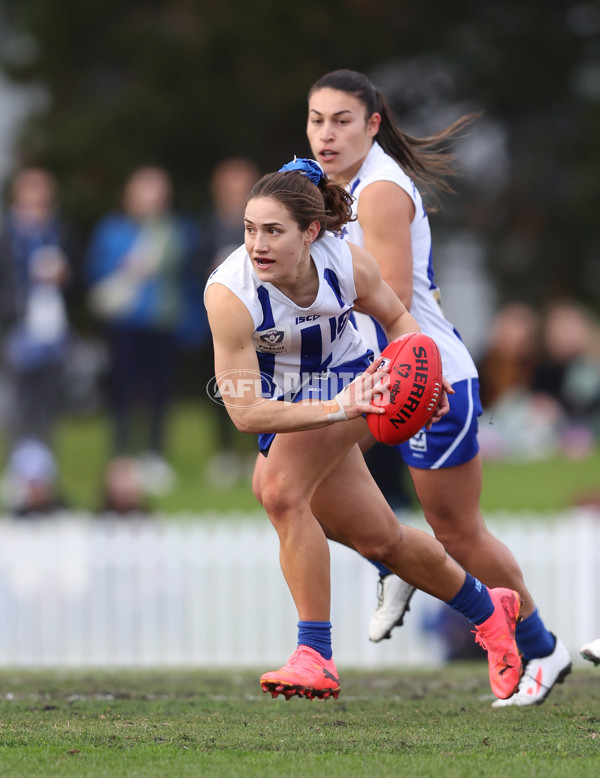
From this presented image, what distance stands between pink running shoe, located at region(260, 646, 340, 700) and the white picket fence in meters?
5.02

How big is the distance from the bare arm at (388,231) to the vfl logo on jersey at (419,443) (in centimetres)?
53

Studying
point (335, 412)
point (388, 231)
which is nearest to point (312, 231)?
point (388, 231)

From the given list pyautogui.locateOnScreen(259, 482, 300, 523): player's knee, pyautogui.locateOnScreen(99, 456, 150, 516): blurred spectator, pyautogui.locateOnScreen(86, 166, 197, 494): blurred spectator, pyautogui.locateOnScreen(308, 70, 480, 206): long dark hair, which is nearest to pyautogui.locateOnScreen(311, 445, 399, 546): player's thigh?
pyautogui.locateOnScreen(259, 482, 300, 523): player's knee

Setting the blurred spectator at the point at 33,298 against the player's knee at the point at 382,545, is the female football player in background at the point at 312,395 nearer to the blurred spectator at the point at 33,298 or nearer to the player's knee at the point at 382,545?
the player's knee at the point at 382,545

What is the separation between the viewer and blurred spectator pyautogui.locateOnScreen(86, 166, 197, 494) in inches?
419

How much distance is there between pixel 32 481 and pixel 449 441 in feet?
18.7

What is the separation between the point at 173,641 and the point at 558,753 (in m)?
6.20

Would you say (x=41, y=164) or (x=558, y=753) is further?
(x=41, y=164)

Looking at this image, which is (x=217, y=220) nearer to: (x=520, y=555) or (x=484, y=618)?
(x=520, y=555)

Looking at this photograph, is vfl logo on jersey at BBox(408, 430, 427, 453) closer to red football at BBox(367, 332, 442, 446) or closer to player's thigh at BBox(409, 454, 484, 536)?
player's thigh at BBox(409, 454, 484, 536)

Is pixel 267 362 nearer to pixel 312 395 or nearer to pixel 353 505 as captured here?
pixel 312 395

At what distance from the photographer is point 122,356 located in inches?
435

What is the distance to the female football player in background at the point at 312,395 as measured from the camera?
4.29 m

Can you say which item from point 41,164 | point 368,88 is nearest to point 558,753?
point 368,88
